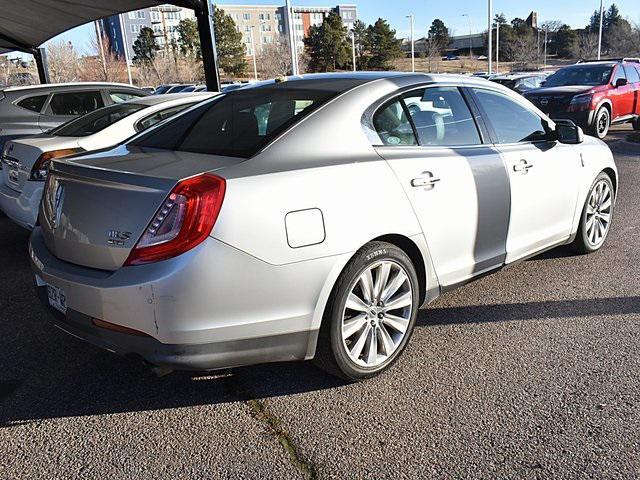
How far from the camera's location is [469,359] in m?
3.31

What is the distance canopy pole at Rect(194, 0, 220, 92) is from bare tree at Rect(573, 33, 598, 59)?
2653 inches

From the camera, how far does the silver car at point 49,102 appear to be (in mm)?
9031

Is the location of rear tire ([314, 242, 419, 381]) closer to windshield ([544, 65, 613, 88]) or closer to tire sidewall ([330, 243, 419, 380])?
tire sidewall ([330, 243, 419, 380])

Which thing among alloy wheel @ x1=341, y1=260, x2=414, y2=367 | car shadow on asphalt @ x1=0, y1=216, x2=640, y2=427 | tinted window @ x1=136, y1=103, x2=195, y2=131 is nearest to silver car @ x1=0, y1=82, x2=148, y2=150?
tinted window @ x1=136, y1=103, x2=195, y2=131

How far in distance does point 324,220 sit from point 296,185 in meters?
0.21

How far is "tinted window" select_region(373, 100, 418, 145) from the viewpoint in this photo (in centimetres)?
324

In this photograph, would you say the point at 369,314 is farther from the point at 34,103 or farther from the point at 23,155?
the point at 34,103

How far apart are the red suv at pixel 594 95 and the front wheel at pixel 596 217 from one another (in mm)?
7843

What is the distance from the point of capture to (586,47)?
7050cm

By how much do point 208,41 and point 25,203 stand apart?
16.8 feet

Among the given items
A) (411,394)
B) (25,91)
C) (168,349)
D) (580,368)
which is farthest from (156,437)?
(25,91)

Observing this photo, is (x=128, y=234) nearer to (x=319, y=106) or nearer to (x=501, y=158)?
(x=319, y=106)

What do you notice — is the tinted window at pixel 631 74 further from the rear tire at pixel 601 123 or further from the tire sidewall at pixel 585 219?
the tire sidewall at pixel 585 219

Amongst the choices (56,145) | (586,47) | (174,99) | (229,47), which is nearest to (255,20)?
(229,47)
